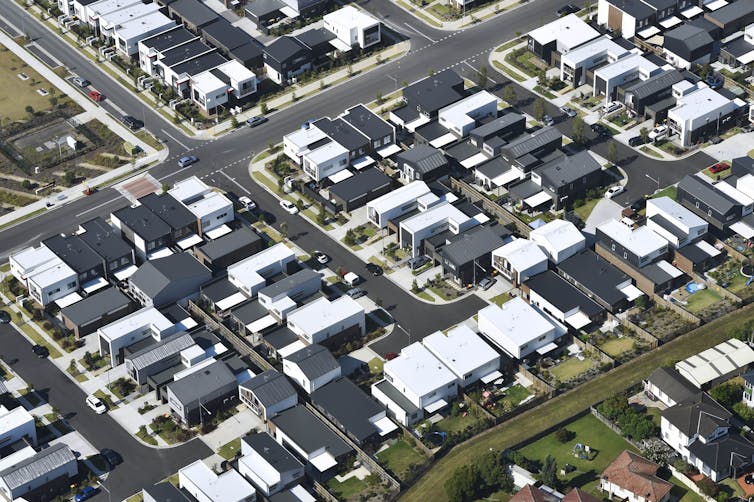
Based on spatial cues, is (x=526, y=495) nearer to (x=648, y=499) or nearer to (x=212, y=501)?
(x=648, y=499)

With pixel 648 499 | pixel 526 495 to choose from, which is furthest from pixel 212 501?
pixel 648 499

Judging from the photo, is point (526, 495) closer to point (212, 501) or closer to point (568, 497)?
point (568, 497)

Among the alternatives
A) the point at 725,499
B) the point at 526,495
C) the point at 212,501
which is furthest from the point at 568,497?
the point at 212,501

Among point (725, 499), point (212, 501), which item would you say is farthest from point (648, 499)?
point (212, 501)

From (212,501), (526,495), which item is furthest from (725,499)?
(212,501)

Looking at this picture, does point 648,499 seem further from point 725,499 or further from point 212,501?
point 212,501

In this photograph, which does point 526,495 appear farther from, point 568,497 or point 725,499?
point 725,499
